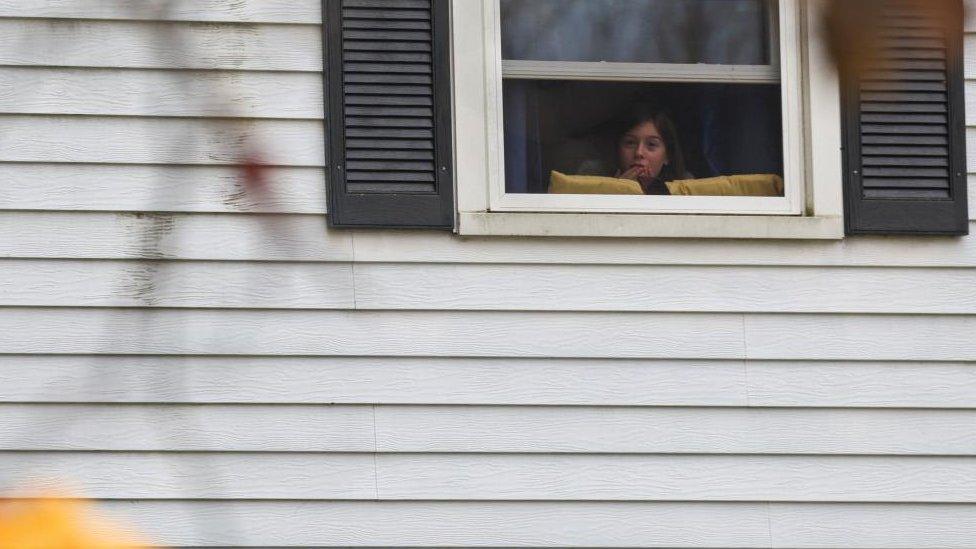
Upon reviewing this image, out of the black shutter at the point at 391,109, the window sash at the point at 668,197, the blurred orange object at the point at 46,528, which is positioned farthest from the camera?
the window sash at the point at 668,197

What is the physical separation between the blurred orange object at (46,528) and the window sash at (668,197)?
2.88 meters

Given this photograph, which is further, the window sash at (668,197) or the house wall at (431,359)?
the window sash at (668,197)

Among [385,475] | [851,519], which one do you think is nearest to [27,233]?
[385,475]

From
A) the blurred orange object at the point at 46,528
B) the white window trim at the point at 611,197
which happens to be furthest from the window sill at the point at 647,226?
the blurred orange object at the point at 46,528

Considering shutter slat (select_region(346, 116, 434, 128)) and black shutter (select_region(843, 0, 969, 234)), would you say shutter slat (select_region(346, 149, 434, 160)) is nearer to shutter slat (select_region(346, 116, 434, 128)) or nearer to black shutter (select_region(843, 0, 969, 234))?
shutter slat (select_region(346, 116, 434, 128))

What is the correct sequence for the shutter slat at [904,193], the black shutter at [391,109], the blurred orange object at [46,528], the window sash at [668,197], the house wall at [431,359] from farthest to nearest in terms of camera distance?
1. the shutter slat at [904,193]
2. the window sash at [668,197]
3. the black shutter at [391,109]
4. the house wall at [431,359]
5. the blurred orange object at [46,528]

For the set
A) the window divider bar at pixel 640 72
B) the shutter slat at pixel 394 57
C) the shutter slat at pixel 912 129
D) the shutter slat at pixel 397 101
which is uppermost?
the shutter slat at pixel 394 57

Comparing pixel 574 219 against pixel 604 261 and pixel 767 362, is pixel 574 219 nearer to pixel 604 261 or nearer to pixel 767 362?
pixel 604 261

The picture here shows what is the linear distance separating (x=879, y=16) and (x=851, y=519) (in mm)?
3147

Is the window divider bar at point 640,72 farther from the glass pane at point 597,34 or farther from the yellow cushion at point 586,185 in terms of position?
the yellow cushion at point 586,185

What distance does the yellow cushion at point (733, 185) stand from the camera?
13.3 ft

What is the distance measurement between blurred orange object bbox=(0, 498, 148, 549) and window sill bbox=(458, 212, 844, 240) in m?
2.79

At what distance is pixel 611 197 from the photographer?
13.0 ft

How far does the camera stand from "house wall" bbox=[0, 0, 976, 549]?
3.67 metres
